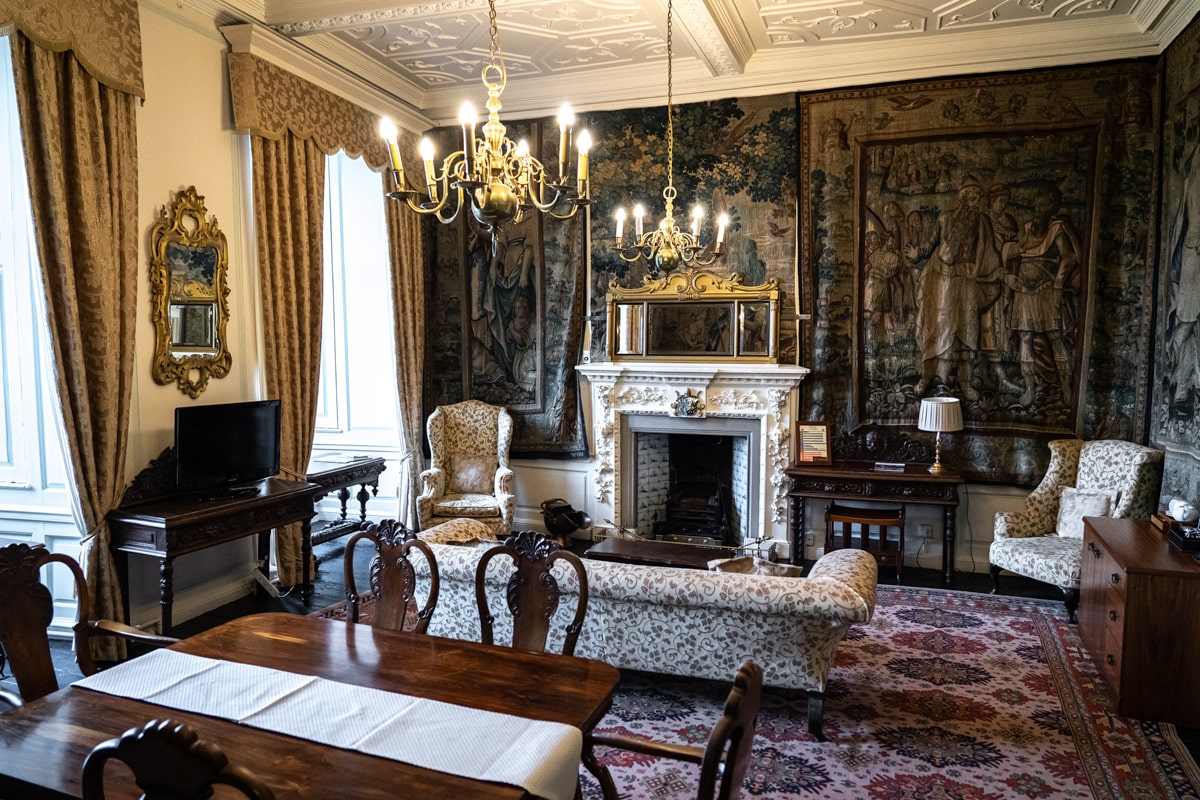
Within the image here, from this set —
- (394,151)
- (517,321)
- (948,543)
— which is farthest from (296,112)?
(948,543)

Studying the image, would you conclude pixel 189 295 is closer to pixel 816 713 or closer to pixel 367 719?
pixel 367 719

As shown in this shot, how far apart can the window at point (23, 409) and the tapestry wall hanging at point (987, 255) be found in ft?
16.9

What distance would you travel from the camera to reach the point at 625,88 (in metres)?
6.49

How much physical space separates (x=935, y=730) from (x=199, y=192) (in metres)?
5.05

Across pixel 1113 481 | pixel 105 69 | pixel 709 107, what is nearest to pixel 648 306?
pixel 709 107

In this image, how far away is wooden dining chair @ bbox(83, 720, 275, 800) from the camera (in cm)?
124

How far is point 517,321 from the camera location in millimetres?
7012

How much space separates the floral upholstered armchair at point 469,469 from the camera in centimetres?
632

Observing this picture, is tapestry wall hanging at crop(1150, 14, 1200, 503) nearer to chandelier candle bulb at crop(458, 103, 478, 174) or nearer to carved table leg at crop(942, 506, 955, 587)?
carved table leg at crop(942, 506, 955, 587)

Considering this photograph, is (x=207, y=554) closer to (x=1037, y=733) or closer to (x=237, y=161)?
(x=237, y=161)

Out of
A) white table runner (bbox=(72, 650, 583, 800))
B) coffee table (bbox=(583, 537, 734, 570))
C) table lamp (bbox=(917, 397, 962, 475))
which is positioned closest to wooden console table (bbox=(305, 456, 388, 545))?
coffee table (bbox=(583, 537, 734, 570))

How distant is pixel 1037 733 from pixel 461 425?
487 cm

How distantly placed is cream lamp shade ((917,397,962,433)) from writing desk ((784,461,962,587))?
1.16 ft

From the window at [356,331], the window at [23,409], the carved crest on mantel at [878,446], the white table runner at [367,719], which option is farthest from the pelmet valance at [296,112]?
the carved crest on mantel at [878,446]
